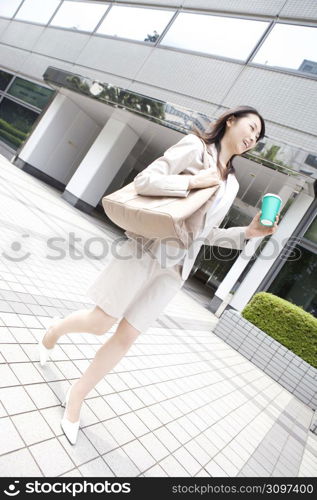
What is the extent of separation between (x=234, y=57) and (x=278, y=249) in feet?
16.6

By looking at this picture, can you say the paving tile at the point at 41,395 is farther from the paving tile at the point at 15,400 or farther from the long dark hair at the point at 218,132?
the long dark hair at the point at 218,132

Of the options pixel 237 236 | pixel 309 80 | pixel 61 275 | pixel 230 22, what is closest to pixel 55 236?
pixel 61 275

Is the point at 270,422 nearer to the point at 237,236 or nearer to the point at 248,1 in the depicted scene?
the point at 237,236

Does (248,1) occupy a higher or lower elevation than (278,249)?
higher

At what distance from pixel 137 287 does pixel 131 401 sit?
1.32 m

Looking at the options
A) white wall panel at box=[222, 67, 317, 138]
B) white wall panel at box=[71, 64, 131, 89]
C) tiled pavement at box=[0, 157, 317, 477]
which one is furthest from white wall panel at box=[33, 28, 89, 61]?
tiled pavement at box=[0, 157, 317, 477]

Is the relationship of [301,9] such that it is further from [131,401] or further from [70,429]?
[70,429]

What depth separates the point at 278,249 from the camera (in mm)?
8109

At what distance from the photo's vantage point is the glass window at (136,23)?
10.7 metres

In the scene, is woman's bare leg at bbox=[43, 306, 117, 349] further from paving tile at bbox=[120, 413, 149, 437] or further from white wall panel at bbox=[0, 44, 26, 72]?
white wall panel at bbox=[0, 44, 26, 72]

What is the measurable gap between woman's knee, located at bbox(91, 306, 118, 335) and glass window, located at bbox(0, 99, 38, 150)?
13398mm

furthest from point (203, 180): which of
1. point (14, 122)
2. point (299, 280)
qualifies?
point (14, 122)

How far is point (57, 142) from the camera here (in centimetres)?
1364

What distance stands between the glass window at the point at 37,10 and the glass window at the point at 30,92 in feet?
8.43
